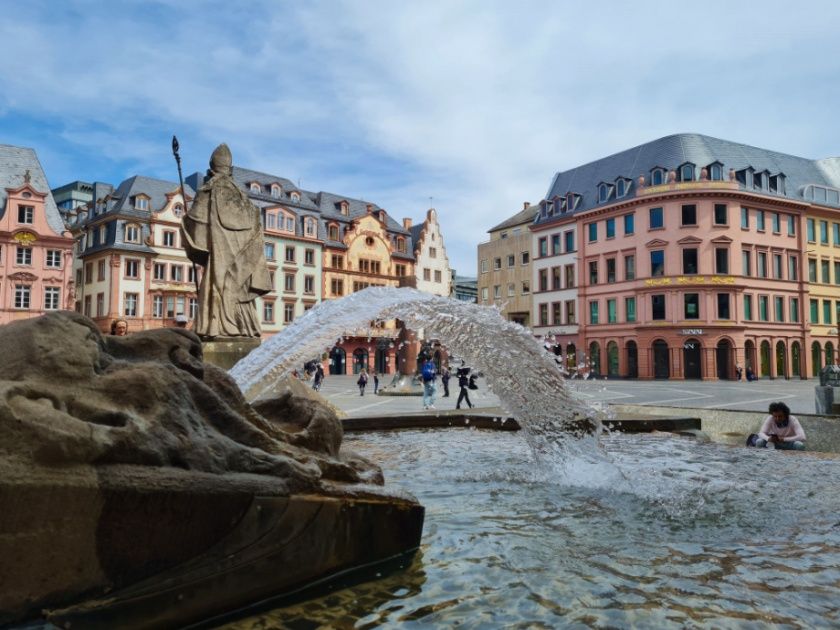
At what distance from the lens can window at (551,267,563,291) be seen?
57.6m

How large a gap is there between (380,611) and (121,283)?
174 ft

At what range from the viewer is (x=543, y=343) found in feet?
20.3

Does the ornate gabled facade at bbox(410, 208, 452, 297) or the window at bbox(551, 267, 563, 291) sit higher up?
the ornate gabled facade at bbox(410, 208, 452, 297)

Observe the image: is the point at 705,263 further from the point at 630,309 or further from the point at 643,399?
the point at 643,399

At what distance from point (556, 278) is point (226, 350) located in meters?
51.1

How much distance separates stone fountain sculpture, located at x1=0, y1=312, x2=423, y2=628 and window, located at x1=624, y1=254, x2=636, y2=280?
166ft

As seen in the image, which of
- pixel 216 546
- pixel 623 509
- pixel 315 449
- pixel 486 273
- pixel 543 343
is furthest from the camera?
pixel 486 273

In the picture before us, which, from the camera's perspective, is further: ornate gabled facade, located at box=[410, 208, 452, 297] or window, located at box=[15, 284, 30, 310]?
ornate gabled facade, located at box=[410, 208, 452, 297]

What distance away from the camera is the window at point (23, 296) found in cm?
4803

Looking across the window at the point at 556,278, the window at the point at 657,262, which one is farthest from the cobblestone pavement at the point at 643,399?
the window at the point at 556,278

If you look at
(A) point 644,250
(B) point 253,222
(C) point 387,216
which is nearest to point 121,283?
(C) point 387,216

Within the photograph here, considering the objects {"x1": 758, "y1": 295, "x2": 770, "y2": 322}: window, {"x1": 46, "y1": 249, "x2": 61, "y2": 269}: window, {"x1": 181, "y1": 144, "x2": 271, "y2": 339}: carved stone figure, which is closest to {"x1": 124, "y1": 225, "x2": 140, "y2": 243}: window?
{"x1": 46, "y1": 249, "x2": 61, "y2": 269}: window

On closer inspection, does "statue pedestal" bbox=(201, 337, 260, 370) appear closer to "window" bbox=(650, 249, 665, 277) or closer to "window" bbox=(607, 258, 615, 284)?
"window" bbox=(650, 249, 665, 277)

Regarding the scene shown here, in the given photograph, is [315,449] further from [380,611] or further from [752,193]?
[752,193]
